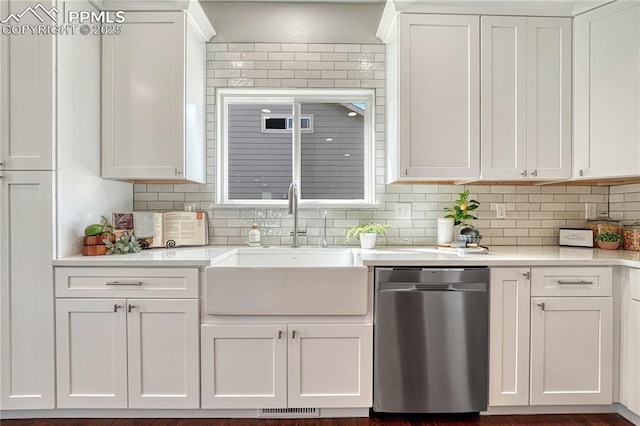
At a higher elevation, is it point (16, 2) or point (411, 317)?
point (16, 2)

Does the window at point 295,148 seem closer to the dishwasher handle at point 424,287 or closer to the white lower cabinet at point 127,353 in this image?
the dishwasher handle at point 424,287

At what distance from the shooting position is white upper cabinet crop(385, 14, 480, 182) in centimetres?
220

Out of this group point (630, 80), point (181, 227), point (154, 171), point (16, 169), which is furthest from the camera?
point (181, 227)

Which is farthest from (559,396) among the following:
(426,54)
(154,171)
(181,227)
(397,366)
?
(154,171)

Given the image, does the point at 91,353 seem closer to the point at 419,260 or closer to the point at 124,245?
the point at 124,245

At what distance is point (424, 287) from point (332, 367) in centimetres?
66

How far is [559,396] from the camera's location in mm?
1954

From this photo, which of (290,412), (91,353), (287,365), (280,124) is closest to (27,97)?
(91,353)

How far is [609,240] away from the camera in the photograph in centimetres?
240

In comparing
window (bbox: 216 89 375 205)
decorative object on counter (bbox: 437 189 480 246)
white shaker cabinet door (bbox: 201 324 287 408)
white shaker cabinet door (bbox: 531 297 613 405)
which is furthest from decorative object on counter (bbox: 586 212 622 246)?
white shaker cabinet door (bbox: 201 324 287 408)

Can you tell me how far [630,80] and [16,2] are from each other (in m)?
3.50

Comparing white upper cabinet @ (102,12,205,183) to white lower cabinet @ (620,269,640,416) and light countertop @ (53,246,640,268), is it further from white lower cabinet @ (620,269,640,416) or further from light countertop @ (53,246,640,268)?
white lower cabinet @ (620,269,640,416)

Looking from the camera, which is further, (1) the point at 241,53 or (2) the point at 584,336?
(1) the point at 241,53

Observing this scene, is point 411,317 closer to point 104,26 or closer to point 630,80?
point 630,80
